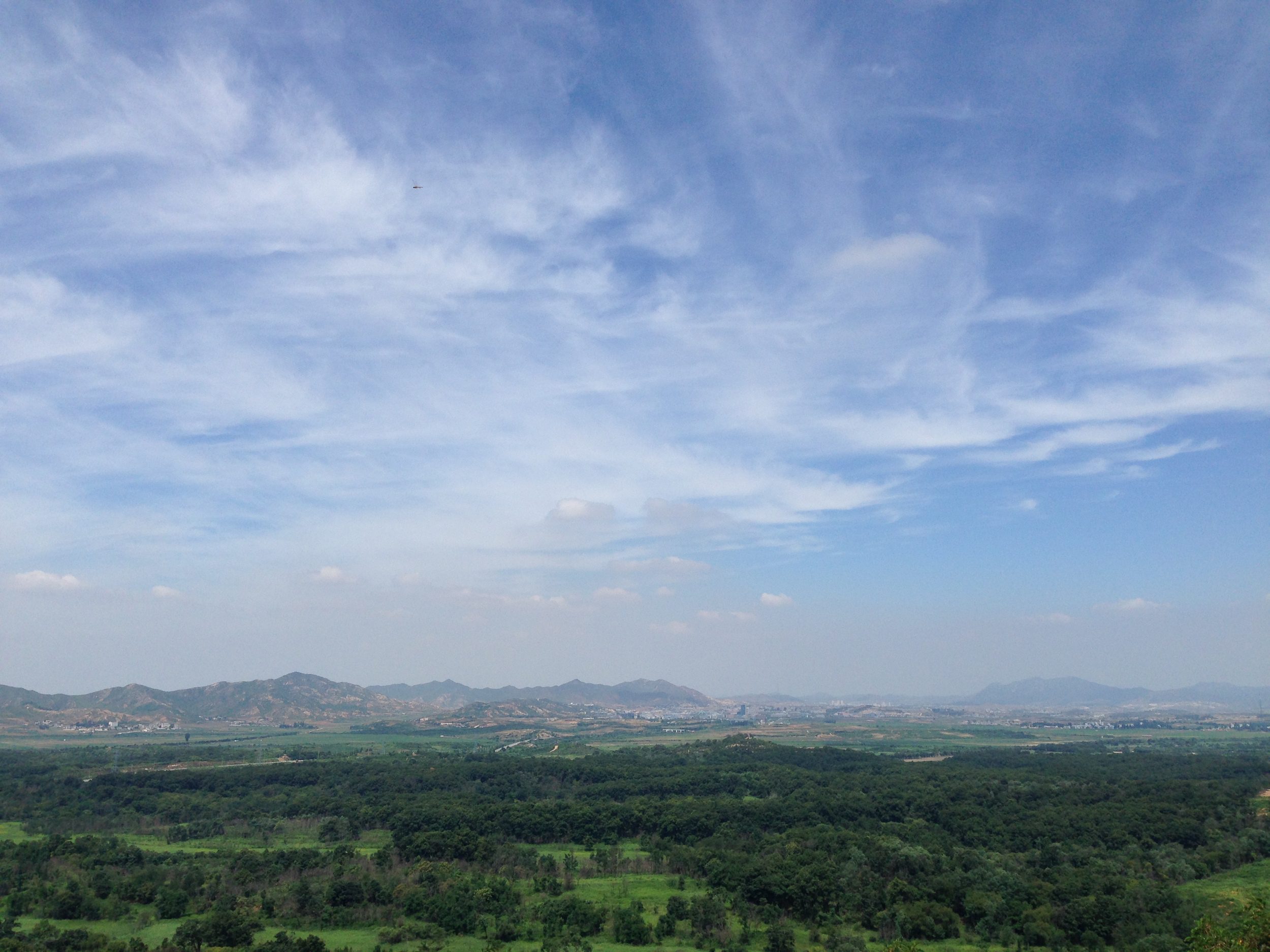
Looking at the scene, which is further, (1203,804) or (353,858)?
(1203,804)

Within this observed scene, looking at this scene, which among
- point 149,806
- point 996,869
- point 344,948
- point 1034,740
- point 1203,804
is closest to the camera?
point 344,948

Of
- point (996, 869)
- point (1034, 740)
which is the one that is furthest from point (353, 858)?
point (1034, 740)

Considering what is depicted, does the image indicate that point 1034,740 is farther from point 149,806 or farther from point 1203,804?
point 149,806

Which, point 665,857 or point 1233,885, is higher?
point 1233,885

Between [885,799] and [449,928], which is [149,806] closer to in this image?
[449,928]

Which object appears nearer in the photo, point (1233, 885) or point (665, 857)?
point (1233, 885)

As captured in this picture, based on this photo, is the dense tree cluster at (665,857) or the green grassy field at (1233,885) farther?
the green grassy field at (1233,885)

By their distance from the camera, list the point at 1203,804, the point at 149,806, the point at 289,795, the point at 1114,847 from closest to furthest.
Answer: the point at 1114,847, the point at 1203,804, the point at 149,806, the point at 289,795

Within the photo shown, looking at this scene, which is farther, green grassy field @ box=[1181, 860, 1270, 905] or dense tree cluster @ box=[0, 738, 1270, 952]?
green grassy field @ box=[1181, 860, 1270, 905]
